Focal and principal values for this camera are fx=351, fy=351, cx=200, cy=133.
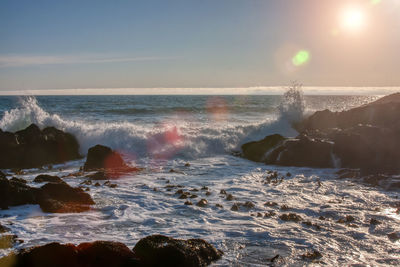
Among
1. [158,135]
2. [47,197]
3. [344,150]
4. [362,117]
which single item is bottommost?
[47,197]

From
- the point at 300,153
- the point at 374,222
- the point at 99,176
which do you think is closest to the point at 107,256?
the point at 374,222

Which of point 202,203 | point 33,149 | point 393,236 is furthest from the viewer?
point 33,149

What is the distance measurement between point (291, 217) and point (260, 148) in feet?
28.3

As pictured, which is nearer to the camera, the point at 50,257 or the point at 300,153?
→ the point at 50,257

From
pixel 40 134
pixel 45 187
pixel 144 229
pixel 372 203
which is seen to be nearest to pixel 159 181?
pixel 45 187

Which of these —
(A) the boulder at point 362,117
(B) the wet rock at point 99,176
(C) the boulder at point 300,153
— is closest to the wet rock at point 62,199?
(B) the wet rock at point 99,176

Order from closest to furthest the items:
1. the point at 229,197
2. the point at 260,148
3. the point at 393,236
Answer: the point at 393,236, the point at 229,197, the point at 260,148

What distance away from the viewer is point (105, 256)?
199 inches

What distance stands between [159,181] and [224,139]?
333 inches

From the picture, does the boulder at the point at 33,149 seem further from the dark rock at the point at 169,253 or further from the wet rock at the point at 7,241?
the dark rock at the point at 169,253

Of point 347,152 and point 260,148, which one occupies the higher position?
point 347,152

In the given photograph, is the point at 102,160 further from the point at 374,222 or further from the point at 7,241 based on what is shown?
the point at 374,222

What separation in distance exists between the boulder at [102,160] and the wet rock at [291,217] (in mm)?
7899

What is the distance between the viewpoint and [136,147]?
18.5 m
